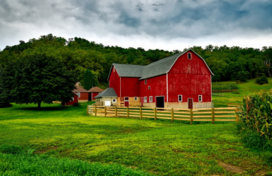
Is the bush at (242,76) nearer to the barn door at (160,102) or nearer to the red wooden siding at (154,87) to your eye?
the red wooden siding at (154,87)

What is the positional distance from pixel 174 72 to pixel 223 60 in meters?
80.5

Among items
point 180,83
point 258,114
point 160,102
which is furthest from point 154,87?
point 258,114

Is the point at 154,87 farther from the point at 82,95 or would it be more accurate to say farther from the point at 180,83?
the point at 82,95

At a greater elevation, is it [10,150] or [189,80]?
[189,80]

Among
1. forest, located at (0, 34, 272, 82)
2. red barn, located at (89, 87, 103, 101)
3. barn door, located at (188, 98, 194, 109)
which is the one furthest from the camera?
forest, located at (0, 34, 272, 82)

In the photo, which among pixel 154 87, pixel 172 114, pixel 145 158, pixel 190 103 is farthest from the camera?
pixel 154 87

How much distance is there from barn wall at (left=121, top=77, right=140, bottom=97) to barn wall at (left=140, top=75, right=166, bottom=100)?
0.98m

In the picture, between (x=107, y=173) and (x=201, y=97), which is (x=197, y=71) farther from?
(x=107, y=173)

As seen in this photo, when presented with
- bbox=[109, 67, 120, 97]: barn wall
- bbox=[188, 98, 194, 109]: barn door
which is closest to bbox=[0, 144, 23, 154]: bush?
bbox=[188, 98, 194, 109]: barn door

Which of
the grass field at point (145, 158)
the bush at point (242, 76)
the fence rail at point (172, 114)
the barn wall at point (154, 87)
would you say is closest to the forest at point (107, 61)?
the bush at point (242, 76)

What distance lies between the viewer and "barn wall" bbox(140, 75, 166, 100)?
3212 centimetres

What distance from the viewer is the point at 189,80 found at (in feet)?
105

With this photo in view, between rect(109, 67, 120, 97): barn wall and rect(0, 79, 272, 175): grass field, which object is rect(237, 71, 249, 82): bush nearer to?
rect(109, 67, 120, 97): barn wall

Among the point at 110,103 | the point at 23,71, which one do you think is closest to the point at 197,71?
the point at 110,103
